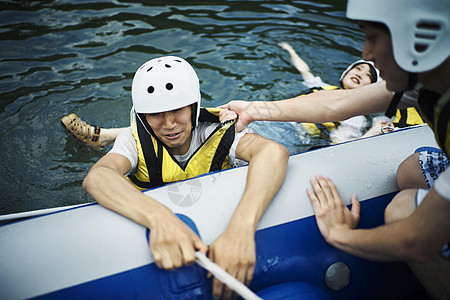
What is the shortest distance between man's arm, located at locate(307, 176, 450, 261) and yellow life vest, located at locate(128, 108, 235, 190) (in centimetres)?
59

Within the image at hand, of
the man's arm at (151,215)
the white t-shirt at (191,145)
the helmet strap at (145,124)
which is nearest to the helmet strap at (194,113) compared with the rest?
the white t-shirt at (191,145)

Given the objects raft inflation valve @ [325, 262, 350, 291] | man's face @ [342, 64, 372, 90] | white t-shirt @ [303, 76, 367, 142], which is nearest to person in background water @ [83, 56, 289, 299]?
raft inflation valve @ [325, 262, 350, 291]

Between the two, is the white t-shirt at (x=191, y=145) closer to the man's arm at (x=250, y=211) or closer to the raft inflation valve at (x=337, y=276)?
the man's arm at (x=250, y=211)

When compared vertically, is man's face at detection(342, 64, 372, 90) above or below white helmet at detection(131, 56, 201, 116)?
below

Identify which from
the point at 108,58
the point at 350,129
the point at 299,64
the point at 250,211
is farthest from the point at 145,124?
the point at 299,64

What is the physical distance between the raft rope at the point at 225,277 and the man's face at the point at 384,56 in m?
1.01

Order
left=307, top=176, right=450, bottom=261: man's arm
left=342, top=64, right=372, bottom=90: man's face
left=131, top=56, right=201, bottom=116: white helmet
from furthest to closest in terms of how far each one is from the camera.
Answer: left=342, top=64, right=372, bottom=90: man's face
left=131, top=56, right=201, bottom=116: white helmet
left=307, top=176, right=450, bottom=261: man's arm

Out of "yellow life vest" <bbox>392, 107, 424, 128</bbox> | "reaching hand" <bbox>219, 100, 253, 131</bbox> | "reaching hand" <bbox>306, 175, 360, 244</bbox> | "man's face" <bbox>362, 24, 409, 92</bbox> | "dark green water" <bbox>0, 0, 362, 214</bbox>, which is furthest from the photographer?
"yellow life vest" <bbox>392, 107, 424, 128</bbox>

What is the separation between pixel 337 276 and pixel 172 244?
32.7 inches

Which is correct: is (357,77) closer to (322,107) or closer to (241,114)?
(322,107)

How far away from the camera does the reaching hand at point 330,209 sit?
5.45 feet

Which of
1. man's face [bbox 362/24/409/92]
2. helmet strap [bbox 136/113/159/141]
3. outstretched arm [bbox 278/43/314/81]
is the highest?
man's face [bbox 362/24/409/92]

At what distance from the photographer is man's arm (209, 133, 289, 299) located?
56.5 inches

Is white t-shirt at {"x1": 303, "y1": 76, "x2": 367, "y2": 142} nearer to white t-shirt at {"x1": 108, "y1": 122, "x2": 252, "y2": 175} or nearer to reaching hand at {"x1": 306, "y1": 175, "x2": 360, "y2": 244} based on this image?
white t-shirt at {"x1": 108, "y1": 122, "x2": 252, "y2": 175}
